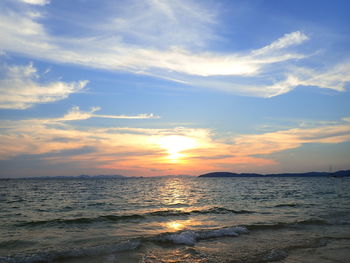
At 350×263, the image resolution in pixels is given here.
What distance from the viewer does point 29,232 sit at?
15.6 m

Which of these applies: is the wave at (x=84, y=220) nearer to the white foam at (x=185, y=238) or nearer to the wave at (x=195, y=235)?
the wave at (x=195, y=235)

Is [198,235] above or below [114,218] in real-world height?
above

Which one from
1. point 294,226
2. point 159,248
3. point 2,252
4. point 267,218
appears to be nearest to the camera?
point 2,252

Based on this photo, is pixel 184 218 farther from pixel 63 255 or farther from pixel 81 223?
pixel 63 255

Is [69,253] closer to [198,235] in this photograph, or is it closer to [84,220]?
[198,235]

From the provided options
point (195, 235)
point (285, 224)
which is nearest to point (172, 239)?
point (195, 235)

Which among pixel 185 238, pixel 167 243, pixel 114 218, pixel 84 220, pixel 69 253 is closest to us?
pixel 69 253

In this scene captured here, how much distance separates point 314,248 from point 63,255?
10909 mm

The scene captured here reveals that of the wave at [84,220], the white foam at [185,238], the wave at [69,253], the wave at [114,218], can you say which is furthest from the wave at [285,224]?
the wave at [84,220]

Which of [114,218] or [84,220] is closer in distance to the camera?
[84,220]

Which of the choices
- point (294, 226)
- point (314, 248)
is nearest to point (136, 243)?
point (314, 248)

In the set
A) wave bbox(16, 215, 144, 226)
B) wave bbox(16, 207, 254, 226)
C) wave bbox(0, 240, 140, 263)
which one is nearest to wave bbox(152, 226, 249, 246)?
wave bbox(0, 240, 140, 263)

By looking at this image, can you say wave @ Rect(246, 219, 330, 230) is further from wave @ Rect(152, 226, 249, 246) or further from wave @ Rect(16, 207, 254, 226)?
wave @ Rect(16, 207, 254, 226)

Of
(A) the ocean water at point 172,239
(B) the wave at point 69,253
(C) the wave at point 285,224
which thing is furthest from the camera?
(C) the wave at point 285,224
